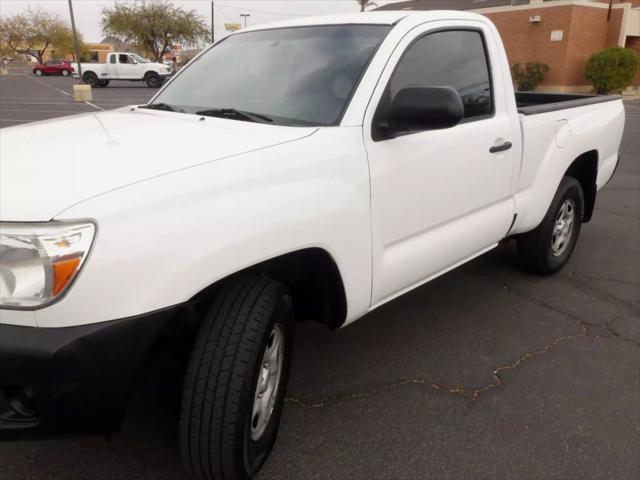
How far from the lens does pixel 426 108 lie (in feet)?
7.95

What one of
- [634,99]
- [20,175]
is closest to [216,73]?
[20,175]

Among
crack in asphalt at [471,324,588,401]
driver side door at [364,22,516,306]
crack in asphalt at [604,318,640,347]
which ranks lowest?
crack in asphalt at [604,318,640,347]

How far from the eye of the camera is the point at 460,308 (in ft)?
A: 12.9

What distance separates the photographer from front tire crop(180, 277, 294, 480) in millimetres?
1944

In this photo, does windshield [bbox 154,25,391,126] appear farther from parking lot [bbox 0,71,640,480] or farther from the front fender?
parking lot [bbox 0,71,640,480]

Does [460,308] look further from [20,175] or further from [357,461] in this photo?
[20,175]

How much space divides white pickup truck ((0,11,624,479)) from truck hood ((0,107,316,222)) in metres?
0.01

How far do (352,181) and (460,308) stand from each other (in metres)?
1.86

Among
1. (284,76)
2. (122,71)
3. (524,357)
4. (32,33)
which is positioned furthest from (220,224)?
(32,33)

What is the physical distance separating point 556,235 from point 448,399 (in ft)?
6.98

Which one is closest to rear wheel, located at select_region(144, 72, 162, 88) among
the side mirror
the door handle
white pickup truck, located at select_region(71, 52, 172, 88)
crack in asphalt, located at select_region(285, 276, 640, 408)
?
white pickup truck, located at select_region(71, 52, 172, 88)

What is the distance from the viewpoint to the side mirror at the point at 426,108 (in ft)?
7.93

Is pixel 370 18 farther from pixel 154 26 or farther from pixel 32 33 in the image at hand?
pixel 32 33

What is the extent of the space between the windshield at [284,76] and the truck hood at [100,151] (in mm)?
215
